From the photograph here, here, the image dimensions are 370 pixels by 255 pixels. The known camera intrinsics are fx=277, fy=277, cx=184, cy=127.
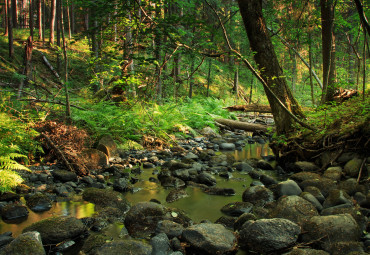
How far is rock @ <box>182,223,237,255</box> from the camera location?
2694 mm

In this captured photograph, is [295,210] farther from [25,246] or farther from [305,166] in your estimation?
[25,246]

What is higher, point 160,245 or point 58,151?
point 58,151

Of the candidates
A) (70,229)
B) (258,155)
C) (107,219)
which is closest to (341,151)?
(258,155)

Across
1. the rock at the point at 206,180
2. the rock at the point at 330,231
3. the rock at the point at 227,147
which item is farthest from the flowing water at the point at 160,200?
the rock at the point at 227,147

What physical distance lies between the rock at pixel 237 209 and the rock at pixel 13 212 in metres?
2.57

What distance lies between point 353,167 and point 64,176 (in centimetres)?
495

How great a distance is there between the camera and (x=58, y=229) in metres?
2.88

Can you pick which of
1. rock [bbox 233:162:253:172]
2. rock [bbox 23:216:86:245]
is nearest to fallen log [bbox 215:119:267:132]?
rock [bbox 233:162:253:172]

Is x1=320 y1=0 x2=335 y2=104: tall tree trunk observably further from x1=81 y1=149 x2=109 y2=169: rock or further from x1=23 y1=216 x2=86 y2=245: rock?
x1=23 y1=216 x2=86 y2=245: rock

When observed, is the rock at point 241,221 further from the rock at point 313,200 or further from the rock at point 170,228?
the rock at point 313,200

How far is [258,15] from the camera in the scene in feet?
19.1

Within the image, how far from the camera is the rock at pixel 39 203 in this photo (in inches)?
146

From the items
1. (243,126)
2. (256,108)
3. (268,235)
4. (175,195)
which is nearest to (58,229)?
(175,195)

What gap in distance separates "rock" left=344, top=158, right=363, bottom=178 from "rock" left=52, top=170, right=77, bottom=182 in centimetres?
473
